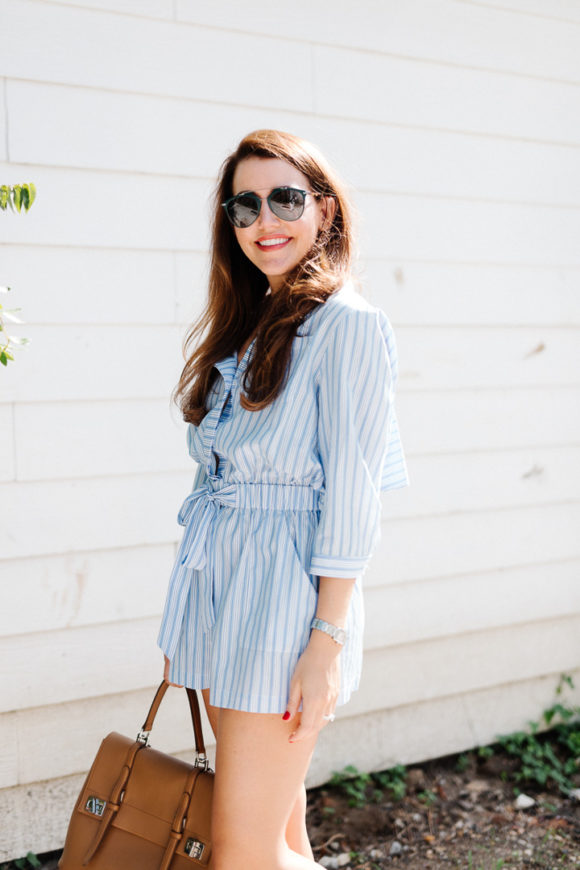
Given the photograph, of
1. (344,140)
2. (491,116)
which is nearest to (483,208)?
(491,116)

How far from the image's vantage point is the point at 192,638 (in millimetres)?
1741

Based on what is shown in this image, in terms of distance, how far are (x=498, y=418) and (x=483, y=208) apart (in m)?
0.72

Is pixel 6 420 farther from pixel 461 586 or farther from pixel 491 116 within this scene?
pixel 491 116

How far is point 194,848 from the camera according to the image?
166cm

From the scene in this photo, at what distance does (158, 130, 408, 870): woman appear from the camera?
1.51 metres

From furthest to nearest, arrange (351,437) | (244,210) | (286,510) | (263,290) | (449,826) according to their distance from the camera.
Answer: (449,826) → (263,290) → (244,210) → (286,510) → (351,437)

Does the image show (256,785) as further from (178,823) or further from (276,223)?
(276,223)

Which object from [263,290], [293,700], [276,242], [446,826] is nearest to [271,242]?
[276,242]

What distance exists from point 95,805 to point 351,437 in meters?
0.92

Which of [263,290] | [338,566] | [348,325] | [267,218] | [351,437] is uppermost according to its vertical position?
[267,218]

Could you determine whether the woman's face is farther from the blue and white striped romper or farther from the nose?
the blue and white striped romper

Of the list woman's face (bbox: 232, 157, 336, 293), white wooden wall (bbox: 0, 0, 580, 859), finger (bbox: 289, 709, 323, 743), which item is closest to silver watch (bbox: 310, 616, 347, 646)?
finger (bbox: 289, 709, 323, 743)

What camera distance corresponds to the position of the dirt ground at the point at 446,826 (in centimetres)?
256

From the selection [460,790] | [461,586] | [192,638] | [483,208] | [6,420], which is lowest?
[460,790]
